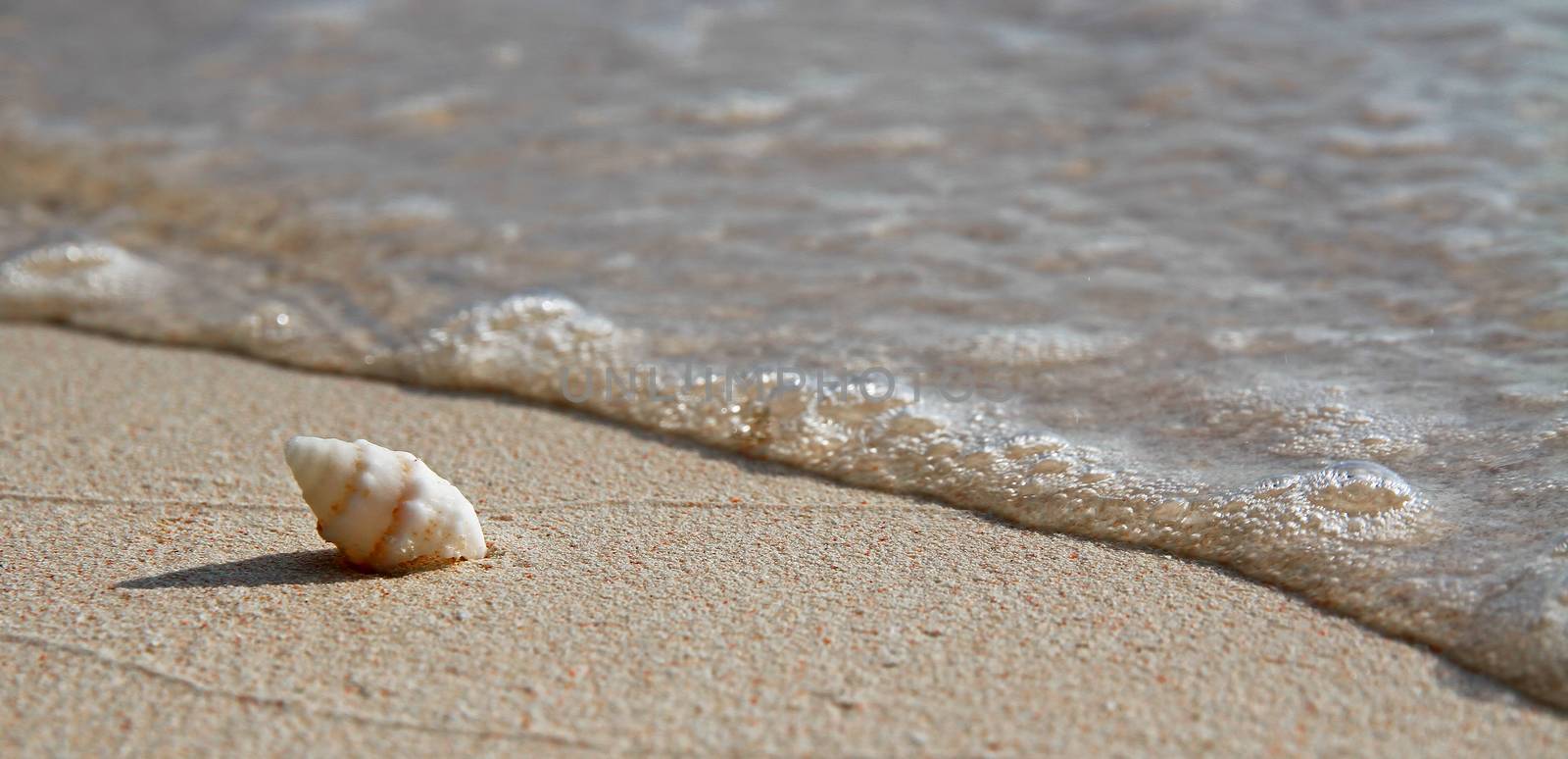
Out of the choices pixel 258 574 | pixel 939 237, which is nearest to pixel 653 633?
pixel 258 574

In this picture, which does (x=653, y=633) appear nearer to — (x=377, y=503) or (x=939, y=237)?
(x=377, y=503)

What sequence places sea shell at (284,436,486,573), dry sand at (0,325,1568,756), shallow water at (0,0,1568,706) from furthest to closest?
1. shallow water at (0,0,1568,706)
2. sea shell at (284,436,486,573)
3. dry sand at (0,325,1568,756)

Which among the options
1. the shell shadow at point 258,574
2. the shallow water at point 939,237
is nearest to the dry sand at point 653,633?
the shell shadow at point 258,574

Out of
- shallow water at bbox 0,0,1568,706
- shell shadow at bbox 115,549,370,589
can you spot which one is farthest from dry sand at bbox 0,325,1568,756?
shallow water at bbox 0,0,1568,706

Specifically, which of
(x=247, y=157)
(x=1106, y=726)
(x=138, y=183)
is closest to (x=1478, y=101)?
(x=1106, y=726)

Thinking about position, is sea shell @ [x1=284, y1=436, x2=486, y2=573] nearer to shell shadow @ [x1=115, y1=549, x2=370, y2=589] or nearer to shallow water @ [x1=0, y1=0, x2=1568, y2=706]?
shell shadow @ [x1=115, y1=549, x2=370, y2=589]

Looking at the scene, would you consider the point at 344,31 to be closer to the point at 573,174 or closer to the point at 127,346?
the point at 573,174
